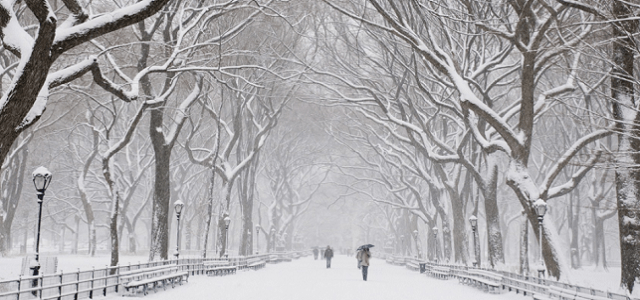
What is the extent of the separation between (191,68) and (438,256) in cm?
2474

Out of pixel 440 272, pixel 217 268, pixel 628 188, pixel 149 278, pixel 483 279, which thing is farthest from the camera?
pixel 440 272

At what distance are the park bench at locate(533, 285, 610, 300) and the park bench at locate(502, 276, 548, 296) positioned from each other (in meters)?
0.31

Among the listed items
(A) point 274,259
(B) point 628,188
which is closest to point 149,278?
(B) point 628,188

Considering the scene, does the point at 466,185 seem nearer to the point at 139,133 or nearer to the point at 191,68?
the point at 191,68

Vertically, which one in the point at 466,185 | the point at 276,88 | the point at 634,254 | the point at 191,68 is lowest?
the point at 634,254

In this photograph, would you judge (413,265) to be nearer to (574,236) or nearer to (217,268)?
(574,236)

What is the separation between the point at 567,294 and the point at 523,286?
4.67 meters

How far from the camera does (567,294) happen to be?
14.6m

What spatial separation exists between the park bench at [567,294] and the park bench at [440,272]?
14.0m

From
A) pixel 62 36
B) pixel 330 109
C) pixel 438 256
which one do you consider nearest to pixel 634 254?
pixel 62 36

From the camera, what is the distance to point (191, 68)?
1842 centimetres

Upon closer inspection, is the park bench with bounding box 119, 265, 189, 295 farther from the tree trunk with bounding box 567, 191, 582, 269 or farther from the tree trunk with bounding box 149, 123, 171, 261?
the tree trunk with bounding box 567, 191, 582, 269

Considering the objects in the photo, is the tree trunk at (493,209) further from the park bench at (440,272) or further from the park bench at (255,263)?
the park bench at (255,263)

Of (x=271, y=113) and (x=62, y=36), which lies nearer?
(x=62, y=36)
